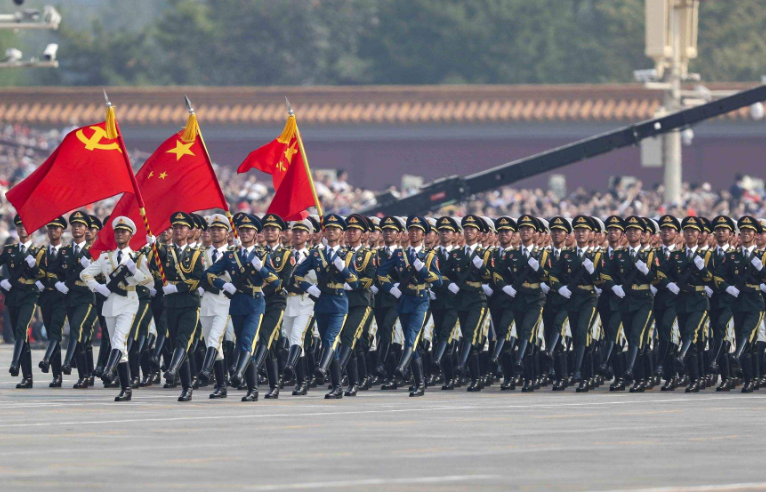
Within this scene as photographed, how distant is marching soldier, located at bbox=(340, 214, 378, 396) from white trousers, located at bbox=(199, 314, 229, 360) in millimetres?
1190

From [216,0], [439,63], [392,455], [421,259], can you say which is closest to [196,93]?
[439,63]

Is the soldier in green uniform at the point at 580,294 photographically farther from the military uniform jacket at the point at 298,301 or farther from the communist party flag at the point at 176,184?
the communist party flag at the point at 176,184

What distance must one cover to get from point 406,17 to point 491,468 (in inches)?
2307

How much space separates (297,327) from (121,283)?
173cm

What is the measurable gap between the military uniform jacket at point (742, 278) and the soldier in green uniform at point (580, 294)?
1.24m

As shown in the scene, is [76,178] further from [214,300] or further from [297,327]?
[297,327]

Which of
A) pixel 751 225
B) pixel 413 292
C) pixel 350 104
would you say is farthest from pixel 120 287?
pixel 350 104

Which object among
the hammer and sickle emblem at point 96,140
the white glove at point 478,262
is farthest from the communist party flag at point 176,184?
the white glove at point 478,262

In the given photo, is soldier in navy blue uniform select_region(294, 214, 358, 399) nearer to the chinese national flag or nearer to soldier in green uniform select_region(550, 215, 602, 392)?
the chinese national flag

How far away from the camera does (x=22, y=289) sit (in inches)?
829

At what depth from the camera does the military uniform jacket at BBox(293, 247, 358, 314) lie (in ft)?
63.0

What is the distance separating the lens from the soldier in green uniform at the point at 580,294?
20.9 metres

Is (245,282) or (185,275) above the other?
(185,275)

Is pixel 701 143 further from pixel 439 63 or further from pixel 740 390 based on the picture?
pixel 740 390
